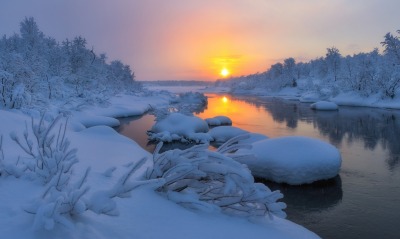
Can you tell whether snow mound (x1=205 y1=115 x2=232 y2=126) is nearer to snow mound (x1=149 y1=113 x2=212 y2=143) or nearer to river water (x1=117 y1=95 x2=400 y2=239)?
snow mound (x1=149 y1=113 x2=212 y2=143)

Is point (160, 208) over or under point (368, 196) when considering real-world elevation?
over

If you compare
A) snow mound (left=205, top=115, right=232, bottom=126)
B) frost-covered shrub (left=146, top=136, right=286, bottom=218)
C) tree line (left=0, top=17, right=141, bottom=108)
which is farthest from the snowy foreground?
snow mound (left=205, top=115, right=232, bottom=126)

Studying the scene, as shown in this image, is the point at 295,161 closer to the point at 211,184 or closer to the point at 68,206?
the point at 211,184

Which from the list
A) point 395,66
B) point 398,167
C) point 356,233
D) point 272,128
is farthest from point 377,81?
point 356,233

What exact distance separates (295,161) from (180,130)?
989 cm

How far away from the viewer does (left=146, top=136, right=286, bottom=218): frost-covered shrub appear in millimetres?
3854

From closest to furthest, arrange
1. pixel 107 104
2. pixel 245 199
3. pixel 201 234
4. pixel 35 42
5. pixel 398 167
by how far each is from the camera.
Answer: pixel 201 234 < pixel 245 199 < pixel 398 167 < pixel 107 104 < pixel 35 42

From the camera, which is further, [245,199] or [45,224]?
[245,199]

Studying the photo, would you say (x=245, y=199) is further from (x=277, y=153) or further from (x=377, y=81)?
(x=377, y=81)

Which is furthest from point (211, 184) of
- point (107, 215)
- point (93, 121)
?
point (93, 121)

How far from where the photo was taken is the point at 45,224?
2.48 m

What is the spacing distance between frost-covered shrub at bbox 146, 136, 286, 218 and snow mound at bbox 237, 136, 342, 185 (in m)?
6.16

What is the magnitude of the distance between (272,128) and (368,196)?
530 inches

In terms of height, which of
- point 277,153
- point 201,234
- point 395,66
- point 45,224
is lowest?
point 277,153
